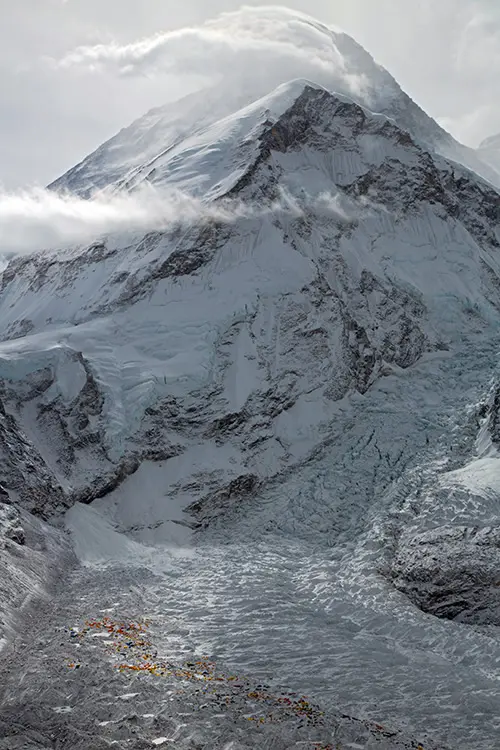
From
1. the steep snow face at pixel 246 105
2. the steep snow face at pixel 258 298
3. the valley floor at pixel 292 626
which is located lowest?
the valley floor at pixel 292 626

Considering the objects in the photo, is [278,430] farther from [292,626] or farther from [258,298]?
[292,626]

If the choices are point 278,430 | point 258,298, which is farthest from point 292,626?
point 258,298

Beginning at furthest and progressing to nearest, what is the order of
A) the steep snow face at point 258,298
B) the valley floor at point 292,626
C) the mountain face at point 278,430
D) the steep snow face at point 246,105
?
the steep snow face at point 246,105 → the steep snow face at point 258,298 → the mountain face at point 278,430 → the valley floor at point 292,626

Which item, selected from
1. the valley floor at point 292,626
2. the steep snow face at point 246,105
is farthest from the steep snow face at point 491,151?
the valley floor at point 292,626

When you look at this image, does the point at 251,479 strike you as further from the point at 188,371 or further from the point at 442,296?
the point at 442,296

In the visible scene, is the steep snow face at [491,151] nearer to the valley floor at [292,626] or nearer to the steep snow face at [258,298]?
the steep snow face at [258,298]

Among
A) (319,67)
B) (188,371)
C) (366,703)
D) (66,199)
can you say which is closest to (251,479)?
(188,371)

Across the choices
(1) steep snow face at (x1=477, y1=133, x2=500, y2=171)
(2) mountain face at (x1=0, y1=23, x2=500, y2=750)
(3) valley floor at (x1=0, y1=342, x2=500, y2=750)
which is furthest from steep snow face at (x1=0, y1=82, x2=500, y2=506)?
(1) steep snow face at (x1=477, y1=133, x2=500, y2=171)
